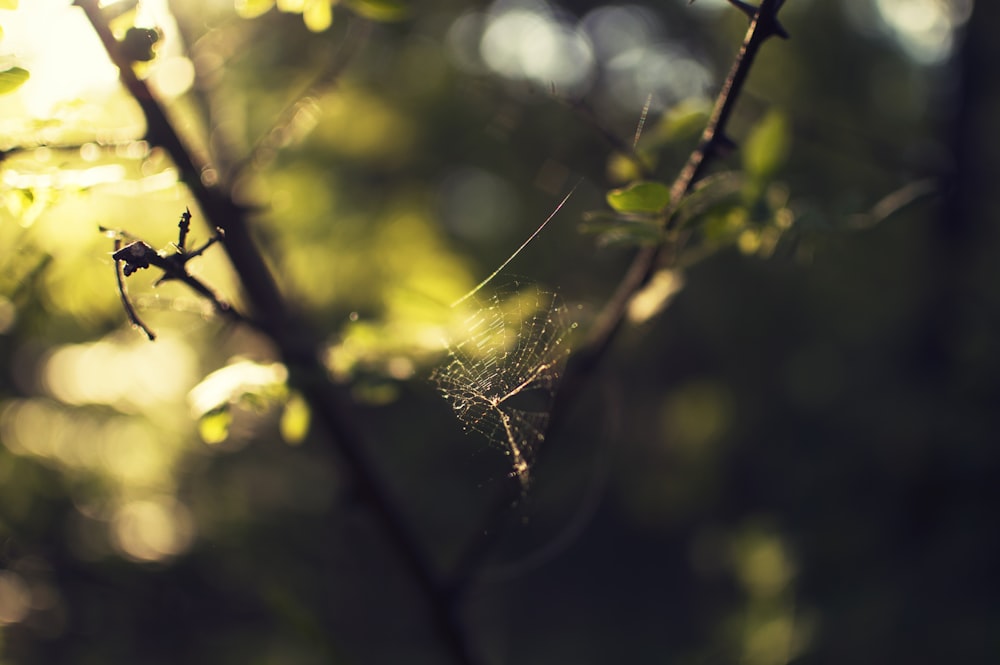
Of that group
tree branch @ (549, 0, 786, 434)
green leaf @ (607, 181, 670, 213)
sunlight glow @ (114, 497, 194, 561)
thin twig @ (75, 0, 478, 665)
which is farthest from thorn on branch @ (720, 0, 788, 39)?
sunlight glow @ (114, 497, 194, 561)

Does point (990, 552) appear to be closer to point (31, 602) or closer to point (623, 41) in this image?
point (623, 41)

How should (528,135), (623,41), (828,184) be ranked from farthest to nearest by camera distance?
(623,41), (828,184), (528,135)

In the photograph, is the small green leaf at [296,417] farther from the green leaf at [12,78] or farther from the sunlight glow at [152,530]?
the sunlight glow at [152,530]

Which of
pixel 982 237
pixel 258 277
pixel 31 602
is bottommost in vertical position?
pixel 982 237

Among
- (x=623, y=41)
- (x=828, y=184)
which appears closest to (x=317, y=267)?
(x=828, y=184)

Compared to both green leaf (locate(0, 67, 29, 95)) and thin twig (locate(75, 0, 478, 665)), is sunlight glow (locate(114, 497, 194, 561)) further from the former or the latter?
green leaf (locate(0, 67, 29, 95))
